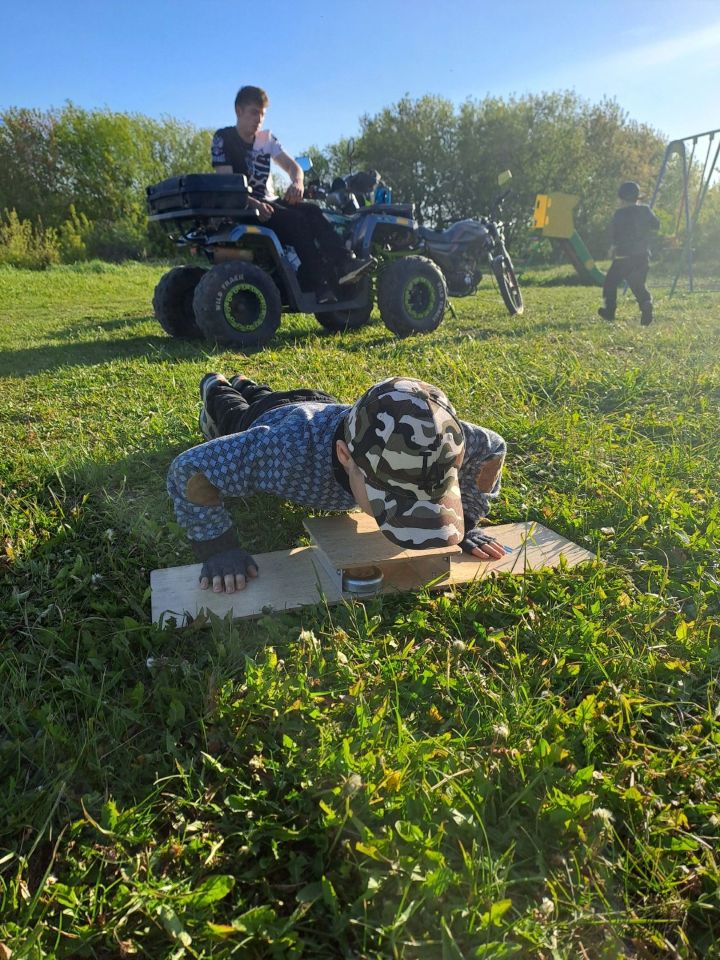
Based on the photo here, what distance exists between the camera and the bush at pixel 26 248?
55.4 feet

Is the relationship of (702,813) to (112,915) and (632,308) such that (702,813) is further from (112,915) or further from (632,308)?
(632,308)

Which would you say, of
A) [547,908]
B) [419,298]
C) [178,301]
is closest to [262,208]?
[178,301]

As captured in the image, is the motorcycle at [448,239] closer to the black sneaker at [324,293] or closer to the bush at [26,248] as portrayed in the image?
the black sneaker at [324,293]

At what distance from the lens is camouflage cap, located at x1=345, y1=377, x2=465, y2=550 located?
185cm

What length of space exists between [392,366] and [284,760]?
402 cm

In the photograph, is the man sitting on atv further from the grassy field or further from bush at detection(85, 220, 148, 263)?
bush at detection(85, 220, 148, 263)

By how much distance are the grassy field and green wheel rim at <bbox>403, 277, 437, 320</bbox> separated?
3889 millimetres

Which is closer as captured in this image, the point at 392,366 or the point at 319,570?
the point at 319,570

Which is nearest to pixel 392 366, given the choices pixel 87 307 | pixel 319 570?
pixel 319 570

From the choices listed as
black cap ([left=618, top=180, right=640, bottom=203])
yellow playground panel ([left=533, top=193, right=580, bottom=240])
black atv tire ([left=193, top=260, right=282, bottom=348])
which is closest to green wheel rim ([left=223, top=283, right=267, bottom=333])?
black atv tire ([left=193, top=260, right=282, bottom=348])

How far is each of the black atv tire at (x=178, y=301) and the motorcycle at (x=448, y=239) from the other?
5.42ft

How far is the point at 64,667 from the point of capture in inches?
73.0

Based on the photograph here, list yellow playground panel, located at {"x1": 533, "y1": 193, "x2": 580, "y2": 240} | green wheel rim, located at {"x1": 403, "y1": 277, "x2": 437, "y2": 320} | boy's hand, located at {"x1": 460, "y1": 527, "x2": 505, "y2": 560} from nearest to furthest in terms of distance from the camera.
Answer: boy's hand, located at {"x1": 460, "y1": 527, "x2": 505, "y2": 560} → green wheel rim, located at {"x1": 403, "y1": 277, "x2": 437, "y2": 320} → yellow playground panel, located at {"x1": 533, "y1": 193, "x2": 580, "y2": 240}

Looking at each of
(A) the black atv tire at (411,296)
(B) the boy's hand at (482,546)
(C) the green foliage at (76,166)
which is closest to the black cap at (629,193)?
(A) the black atv tire at (411,296)
